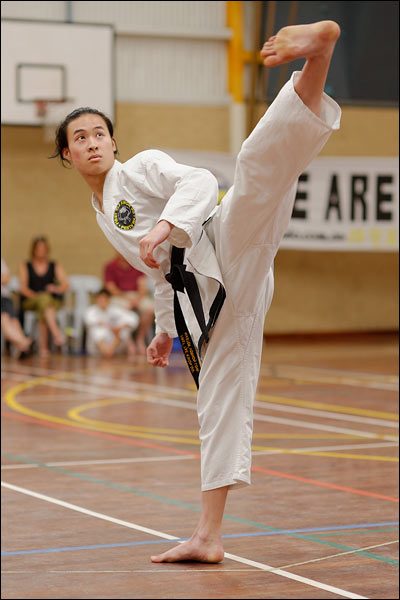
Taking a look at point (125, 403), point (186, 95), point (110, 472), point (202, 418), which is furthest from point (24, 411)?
point (186, 95)

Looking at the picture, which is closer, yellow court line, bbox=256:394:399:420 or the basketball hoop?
yellow court line, bbox=256:394:399:420

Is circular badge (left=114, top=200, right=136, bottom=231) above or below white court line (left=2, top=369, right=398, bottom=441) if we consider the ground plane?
above

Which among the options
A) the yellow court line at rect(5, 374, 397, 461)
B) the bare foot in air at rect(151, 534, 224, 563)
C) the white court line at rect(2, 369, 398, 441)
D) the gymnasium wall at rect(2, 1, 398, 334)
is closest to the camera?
the bare foot in air at rect(151, 534, 224, 563)

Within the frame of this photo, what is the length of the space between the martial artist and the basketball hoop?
11.5 meters

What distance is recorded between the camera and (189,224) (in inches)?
133

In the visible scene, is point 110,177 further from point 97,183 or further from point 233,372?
point 233,372

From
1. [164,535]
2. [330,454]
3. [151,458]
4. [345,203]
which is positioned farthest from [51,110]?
[164,535]

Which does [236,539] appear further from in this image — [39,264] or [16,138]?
[16,138]

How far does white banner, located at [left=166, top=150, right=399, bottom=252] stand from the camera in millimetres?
15719

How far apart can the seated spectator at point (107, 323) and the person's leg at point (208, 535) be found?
34.1 feet

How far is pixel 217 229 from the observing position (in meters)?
3.65

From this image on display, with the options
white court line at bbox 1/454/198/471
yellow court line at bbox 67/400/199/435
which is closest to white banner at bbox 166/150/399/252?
yellow court line at bbox 67/400/199/435

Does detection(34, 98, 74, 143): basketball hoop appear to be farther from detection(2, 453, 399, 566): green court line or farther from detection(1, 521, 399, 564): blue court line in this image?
detection(1, 521, 399, 564): blue court line

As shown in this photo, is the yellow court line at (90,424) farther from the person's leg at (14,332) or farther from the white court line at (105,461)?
the person's leg at (14,332)
